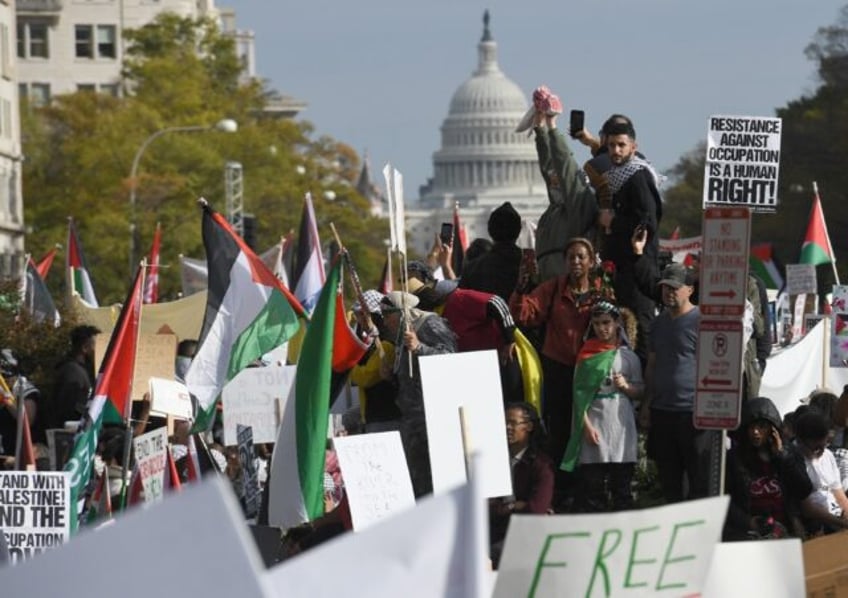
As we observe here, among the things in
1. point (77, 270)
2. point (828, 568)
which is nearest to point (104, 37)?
point (77, 270)

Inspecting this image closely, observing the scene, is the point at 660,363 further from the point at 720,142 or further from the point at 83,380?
the point at 83,380

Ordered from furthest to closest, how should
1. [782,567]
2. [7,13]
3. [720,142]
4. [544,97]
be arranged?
[7,13] < [544,97] < [720,142] < [782,567]

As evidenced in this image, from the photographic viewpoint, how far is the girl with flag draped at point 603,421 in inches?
462

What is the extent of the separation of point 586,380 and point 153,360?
443cm

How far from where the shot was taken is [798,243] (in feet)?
236

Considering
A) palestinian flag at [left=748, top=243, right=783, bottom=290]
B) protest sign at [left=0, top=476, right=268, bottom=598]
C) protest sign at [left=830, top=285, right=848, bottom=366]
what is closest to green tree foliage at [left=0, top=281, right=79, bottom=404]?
protest sign at [left=830, top=285, right=848, bottom=366]

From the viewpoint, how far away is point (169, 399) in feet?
46.3

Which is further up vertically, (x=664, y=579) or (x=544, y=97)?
(x=544, y=97)

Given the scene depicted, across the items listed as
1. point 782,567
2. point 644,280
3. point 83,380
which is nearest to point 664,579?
point 782,567

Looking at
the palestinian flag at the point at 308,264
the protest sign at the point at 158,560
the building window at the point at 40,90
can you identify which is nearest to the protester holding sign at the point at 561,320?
the protest sign at the point at 158,560

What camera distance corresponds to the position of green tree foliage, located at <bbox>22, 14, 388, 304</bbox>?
212 feet

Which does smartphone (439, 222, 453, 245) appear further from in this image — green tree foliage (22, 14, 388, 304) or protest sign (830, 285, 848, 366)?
green tree foliage (22, 14, 388, 304)

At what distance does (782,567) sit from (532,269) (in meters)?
6.24

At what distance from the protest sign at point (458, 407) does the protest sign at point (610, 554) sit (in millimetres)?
Answer: 4512
